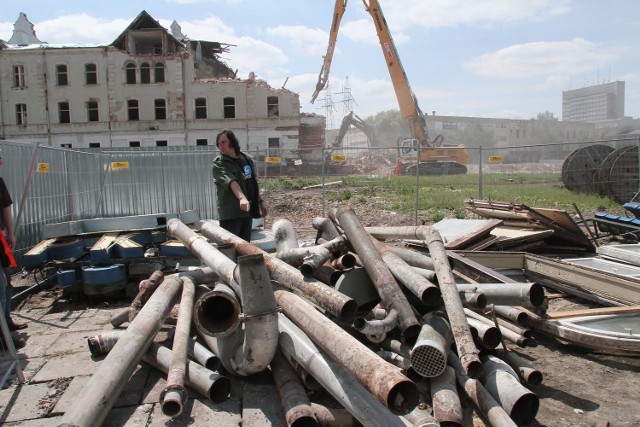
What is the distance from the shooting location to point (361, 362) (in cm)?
253

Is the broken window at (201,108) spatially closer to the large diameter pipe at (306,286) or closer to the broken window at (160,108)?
the broken window at (160,108)

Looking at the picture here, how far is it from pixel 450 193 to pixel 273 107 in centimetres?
2370

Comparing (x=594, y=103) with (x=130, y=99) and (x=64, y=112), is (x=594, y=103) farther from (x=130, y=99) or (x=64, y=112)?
(x=64, y=112)

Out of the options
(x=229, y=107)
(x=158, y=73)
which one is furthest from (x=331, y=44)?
(x=158, y=73)

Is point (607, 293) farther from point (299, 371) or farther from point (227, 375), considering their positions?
point (227, 375)

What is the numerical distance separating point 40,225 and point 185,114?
32312 millimetres

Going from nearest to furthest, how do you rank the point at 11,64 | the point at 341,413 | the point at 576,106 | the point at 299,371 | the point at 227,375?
the point at 341,413, the point at 299,371, the point at 227,375, the point at 11,64, the point at 576,106

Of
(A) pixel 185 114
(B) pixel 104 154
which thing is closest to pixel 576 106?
(A) pixel 185 114

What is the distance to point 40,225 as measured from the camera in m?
6.99

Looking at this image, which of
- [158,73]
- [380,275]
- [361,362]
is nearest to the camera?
[361,362]

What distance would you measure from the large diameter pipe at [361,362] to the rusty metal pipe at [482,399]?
79 cm

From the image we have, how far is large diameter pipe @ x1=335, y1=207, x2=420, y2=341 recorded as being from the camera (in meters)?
3.45

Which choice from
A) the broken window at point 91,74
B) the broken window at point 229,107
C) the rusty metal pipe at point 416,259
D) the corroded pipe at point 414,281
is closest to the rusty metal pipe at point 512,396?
the corroded pipe at point 414,281

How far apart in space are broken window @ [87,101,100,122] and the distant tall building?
134 metres
